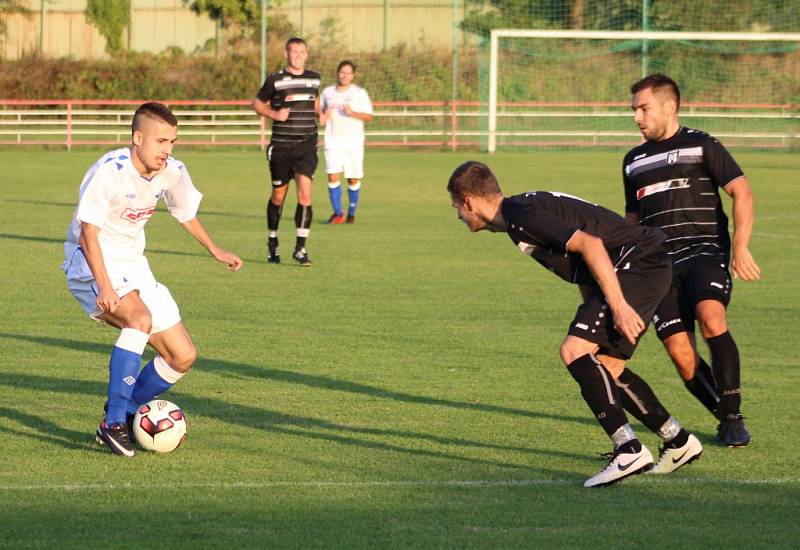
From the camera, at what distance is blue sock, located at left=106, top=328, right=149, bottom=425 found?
599 centimetres

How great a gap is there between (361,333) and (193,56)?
34.9 metres

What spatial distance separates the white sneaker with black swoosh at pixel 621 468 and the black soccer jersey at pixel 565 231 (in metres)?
0.74

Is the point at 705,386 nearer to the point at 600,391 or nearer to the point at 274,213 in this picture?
the point at 600,391

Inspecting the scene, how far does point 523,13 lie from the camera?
38688 millimetres

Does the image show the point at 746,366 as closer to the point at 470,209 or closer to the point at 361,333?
the point at 361,333

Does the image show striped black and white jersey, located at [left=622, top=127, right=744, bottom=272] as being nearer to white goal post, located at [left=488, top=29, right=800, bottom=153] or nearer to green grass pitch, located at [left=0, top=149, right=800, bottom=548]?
green grass pitch, located at [left=0, top=149, right=800, bottom=548]

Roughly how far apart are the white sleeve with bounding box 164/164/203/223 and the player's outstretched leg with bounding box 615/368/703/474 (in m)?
2.31

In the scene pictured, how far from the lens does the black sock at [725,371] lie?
20.6 feet

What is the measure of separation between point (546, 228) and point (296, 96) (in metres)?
8.95

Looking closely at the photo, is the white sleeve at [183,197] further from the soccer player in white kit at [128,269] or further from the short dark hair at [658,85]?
the short dark hair at [658,85]

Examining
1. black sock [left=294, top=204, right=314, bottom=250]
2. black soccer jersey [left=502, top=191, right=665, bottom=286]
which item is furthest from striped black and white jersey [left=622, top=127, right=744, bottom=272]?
black sock [left=294, top=204, right=314, bottom=250]

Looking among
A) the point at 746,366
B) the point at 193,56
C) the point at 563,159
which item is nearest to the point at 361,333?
the point at 746,366

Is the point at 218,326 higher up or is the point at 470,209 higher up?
the point at 470,209

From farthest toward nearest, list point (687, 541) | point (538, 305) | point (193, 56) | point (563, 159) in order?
1. point (193, 56)
2. point (563, 159)
3. point (538, 305)
4. point (687, 541)
